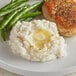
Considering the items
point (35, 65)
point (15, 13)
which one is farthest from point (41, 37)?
point (15, 13)

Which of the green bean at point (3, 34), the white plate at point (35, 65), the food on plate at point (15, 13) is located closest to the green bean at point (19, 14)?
the food on plate at point (15, 13)

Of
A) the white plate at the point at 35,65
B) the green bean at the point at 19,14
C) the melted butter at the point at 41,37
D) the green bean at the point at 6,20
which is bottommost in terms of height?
the white plate at the point at 35,65

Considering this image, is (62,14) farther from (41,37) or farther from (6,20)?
(6,20)

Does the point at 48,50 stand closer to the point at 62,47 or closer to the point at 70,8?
the point at 62,47

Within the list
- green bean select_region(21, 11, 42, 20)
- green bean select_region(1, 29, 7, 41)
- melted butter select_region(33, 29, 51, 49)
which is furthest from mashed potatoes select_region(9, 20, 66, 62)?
green bean select_region(21, 11, 42, 20)

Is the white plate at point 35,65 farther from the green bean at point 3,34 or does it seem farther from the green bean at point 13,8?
the green bean at point 13,8

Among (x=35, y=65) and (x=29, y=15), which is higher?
(x=29, y=15)

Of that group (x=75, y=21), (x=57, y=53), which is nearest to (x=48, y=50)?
(x=57, y=53)

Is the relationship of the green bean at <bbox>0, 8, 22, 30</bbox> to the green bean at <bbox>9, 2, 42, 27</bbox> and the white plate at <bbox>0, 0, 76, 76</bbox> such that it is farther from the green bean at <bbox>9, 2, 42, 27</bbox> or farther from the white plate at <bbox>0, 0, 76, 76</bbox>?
the white plate at <bbox>0, 0, 76, 76</bbox>
